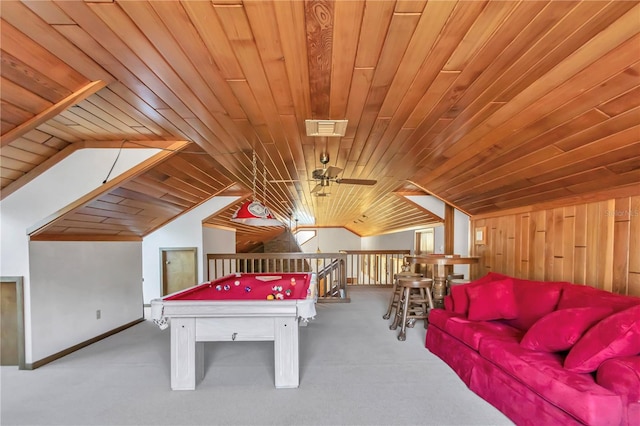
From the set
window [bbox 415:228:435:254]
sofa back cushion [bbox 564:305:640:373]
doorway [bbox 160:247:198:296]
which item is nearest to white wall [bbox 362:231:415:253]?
window [bbox 415:228:435:254]

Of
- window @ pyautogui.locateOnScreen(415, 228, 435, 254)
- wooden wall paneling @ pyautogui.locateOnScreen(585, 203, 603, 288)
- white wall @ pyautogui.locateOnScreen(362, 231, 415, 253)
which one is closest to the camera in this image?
wooden wall paneling @ pyautogui.locateOnScreen(585, 203, 603, 288)

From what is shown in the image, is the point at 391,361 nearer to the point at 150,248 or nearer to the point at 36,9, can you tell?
the point at 36,9

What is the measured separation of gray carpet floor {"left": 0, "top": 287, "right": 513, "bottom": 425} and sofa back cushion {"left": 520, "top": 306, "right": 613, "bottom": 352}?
1.94ft

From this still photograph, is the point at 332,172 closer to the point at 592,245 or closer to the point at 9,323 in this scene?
the point at 592,245

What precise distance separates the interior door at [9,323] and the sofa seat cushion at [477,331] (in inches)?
171

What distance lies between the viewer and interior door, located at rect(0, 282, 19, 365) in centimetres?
310

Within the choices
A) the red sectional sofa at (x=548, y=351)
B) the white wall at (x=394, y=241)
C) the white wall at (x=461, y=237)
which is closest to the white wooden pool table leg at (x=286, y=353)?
the red sectional sofa at (x=548, y=351)

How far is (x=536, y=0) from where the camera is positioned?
119 centimetres

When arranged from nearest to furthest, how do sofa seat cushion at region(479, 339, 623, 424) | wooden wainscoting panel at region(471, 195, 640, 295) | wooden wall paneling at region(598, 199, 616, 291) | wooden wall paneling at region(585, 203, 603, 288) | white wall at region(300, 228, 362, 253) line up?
sofa seat cushion at region(479, 339, 623, 424)
wooden wainscoting panel at region(471, 195, 640, 295)
wooden wall paneling at region(598, 199, 616, 291)
wooden wall paneling at region(585, 203, 603, 288)
white wall at region(300, 228, 362, 253)

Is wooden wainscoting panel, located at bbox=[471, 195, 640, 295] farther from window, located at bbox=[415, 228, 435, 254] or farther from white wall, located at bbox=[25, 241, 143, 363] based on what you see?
white wall, located at bbox=[25, 241, 143, 363]

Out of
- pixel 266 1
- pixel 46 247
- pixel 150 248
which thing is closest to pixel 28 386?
pixel 46 247

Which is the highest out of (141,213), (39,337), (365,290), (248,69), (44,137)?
(248,69)

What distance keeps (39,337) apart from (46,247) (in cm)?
92

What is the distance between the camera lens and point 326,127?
8.03ft
